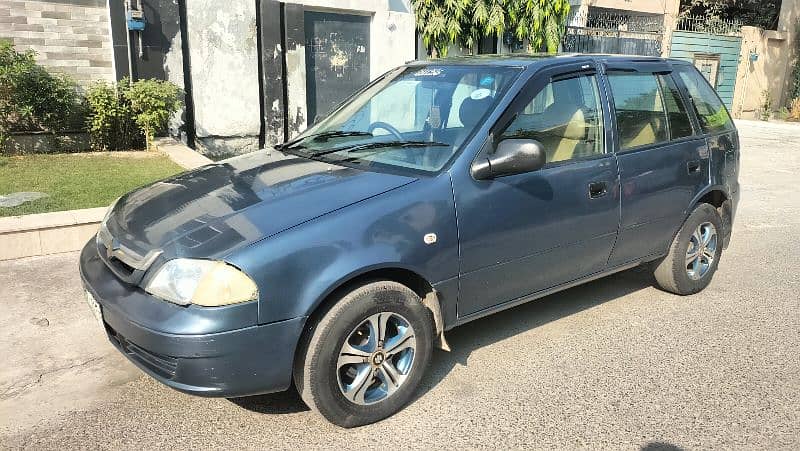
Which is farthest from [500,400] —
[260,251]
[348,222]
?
[260,251]

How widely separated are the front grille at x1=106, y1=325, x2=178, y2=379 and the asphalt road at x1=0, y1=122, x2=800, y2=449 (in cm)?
39

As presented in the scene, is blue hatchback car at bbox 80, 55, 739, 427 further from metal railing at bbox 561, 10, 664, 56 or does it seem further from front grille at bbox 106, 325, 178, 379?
metal railing at bbox 561, 10, 664, 56

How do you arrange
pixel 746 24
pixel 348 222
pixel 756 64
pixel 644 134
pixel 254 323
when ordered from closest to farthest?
pixel 254 323
pixel 348 222
pixel 644 134
pixel 756 64
pixel 746 24

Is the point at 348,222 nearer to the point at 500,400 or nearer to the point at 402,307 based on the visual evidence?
the point at 402,307

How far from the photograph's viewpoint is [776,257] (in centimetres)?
627

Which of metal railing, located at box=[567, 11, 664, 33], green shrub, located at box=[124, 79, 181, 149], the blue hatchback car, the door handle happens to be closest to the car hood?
the blue hatchback car

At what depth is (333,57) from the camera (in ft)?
35.7

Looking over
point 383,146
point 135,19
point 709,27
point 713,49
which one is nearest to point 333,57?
point 135,19

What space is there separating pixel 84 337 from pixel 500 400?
2.67m

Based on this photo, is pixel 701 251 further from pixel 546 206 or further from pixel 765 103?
pixel 765 103

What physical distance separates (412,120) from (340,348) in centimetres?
156

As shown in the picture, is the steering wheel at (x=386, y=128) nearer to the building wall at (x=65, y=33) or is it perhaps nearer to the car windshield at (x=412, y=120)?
the car windshield at (x=412, y=120)

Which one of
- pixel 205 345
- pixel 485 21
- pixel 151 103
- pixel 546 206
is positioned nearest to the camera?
pixel 205 345

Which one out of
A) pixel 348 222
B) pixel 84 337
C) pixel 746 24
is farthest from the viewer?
pixel 746 24
